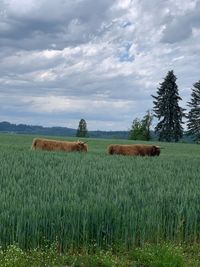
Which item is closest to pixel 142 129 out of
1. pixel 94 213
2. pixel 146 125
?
pixel 146 125

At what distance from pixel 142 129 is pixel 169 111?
33.8 feet

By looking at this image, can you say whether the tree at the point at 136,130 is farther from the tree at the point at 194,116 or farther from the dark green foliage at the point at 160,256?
the dark green foliage at the point at 160,256

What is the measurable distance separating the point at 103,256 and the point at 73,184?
365 cm

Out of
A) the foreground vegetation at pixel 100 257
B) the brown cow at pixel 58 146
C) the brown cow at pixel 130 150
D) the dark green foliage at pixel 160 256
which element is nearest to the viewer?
the foreground vegetation at pixel 100 257

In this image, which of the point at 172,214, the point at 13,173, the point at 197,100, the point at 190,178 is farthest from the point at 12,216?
the point at 197,100

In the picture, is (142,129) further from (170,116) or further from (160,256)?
(160,256)

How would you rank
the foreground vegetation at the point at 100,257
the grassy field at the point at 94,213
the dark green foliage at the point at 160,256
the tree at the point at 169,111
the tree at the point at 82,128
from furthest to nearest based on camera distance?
the tree at the point at 82,128 < the tree at the point at 169,111 < the grassy field at the point at 94,213 < the dark green foliage at the point at 160,256 < the foreground vegetation at the point at 100,257

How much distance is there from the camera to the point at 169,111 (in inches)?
3172

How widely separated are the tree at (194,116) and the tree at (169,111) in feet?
17.0

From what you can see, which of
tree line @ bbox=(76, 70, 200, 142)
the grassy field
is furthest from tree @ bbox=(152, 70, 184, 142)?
the grassy field

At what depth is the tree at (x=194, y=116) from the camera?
85.2 m

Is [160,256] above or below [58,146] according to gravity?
below

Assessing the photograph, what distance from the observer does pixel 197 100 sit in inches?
3570

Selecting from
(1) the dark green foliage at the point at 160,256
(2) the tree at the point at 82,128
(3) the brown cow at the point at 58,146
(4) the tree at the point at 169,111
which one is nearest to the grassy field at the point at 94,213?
(1) the dark green foliage at the point at 160,256
